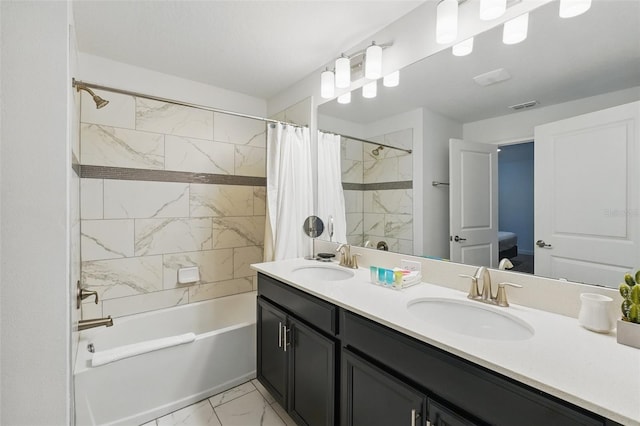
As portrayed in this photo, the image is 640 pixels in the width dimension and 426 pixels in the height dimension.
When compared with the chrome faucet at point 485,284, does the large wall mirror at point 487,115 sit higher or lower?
higher

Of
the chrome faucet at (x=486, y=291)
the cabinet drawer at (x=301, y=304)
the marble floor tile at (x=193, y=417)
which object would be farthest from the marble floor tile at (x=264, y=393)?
the chrome faucet at (x=486, y=291)

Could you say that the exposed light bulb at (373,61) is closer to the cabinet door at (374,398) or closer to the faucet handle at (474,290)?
the faucet handle at (474,290)

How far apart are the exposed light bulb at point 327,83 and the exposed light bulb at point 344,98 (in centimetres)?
8

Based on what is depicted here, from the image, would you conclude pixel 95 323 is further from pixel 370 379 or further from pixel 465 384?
pixel 465 384

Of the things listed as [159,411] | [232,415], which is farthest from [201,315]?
[232,415]

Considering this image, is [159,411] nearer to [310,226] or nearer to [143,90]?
[310,226]

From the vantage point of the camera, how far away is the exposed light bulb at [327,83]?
2.05 m

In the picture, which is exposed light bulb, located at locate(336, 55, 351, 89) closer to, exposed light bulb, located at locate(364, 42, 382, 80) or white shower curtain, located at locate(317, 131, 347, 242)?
exposed light bulb, located at locate(364, 42, 382, 80)

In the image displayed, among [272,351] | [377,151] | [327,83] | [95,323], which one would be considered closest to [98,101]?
[95,323]

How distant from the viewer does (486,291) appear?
1.19 metres

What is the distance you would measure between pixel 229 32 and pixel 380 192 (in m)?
1.45

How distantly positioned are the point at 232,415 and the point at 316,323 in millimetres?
987

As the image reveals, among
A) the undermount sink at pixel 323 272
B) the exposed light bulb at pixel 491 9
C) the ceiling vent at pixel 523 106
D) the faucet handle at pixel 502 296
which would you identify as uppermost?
the exposed light bulb at pixel 491 9

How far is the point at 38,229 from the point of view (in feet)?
2.77
